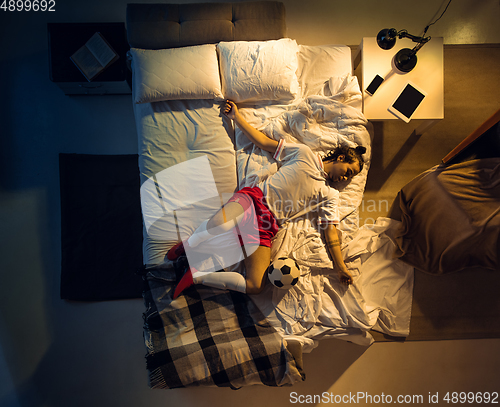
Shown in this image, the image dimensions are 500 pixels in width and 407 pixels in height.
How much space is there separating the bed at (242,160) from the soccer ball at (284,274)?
0.46 ft

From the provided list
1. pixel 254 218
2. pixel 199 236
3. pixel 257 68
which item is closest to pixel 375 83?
pixel 257 68

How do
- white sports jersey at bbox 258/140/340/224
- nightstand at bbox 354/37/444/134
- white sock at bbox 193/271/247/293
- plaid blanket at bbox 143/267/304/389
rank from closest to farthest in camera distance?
plaid blanket at bbox 143/267/304/389
white sock at bbox 193/271/247/293
white sports jersey at bbox 258/140/340/224
nightstand at bbox 354/37/444/134

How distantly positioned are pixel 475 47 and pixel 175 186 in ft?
9.42

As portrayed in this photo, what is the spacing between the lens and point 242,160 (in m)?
1.97

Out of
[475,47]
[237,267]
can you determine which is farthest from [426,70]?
[237,267]

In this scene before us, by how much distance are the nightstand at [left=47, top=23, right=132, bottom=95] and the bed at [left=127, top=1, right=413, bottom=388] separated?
184mm

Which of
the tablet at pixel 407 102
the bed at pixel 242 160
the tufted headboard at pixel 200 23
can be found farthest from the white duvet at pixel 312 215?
the tufted headboard at pixel 200 23

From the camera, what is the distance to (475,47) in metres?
2.36

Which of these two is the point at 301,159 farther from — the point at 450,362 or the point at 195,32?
the point at 450,362

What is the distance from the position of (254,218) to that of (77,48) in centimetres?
184

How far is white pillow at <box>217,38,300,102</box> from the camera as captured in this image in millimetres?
1902

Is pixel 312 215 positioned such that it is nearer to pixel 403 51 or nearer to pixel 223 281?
pixel 223 281

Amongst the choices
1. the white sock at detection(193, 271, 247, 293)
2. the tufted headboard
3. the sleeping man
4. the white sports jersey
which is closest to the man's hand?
the sleeping man

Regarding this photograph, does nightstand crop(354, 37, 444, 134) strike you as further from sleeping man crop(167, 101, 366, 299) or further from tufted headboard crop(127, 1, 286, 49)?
tufted headboard crop(127, 1, 286, 49)
